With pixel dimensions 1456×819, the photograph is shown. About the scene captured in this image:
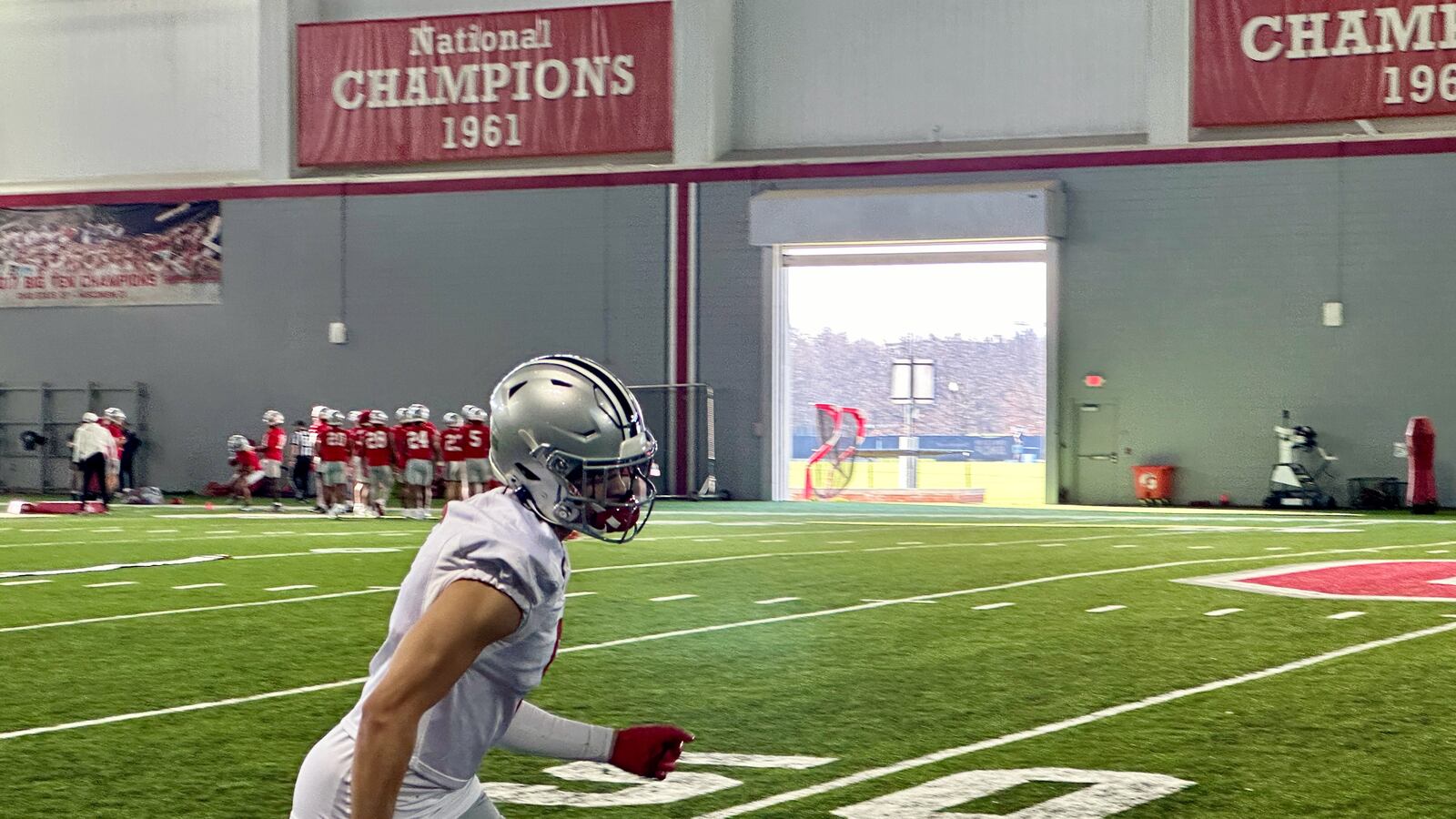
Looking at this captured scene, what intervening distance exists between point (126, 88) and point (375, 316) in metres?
7.25

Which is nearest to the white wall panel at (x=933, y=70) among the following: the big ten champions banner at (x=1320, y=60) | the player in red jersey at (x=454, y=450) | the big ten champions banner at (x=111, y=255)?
the big ten champions banner at (x=1320, y=60)

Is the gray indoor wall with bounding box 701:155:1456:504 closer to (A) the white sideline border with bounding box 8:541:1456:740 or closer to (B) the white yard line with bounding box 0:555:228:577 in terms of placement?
(A) the white sideline border with bounding box 8:541:1456:740

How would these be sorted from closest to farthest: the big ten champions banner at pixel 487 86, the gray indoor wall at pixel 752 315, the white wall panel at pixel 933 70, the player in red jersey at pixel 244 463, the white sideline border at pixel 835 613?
the white sideline border at pixel 835 613 → the gray indoor wall at pixel 752 315 → the player in red jersey at pixel 244 463 → the white wall panel at pixel 933 70 → the big ten champions banner at pixel 487 86

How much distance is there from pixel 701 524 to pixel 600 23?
40.1 ft

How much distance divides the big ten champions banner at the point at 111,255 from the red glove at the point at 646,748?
105ft

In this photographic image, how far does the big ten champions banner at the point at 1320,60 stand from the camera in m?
27.4

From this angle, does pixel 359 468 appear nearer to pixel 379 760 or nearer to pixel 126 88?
pixel 126 88

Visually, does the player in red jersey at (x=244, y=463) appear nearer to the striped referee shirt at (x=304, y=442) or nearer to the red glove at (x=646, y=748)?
the striped referee shirt at (x=304, y=442)

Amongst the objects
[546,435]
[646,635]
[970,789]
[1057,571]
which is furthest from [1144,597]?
[546,435]

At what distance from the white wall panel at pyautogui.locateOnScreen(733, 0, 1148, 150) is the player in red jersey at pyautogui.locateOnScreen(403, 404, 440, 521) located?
28.9 feet

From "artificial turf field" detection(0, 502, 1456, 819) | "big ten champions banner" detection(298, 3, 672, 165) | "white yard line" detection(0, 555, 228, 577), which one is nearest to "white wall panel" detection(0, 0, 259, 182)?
"big ten champions banner" detection(298, 3, 672, 165)

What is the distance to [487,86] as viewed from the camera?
32.5 m

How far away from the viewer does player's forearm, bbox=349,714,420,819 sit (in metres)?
3.04

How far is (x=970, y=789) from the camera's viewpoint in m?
6.42
